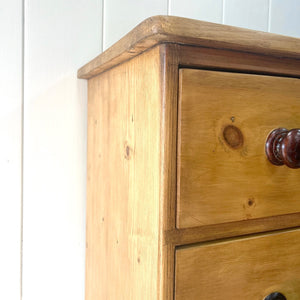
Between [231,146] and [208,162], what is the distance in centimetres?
4

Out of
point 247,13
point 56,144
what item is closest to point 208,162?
point 56,144

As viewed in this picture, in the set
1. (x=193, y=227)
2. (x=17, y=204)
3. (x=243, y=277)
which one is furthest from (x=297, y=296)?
(x=17, y=204)

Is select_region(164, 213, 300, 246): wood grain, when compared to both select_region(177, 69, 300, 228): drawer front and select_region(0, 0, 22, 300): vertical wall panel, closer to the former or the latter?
select_region(177, 69, 300, 228): drawer front

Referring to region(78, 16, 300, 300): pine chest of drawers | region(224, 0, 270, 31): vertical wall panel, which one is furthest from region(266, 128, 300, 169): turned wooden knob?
region(224, 0, 270, 31): vertical wall panel

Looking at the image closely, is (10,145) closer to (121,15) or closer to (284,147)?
(121,15)

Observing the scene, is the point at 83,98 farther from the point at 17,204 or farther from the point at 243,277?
the point at 243,277

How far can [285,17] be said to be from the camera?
1.04 m

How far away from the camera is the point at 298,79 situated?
1.58 feet

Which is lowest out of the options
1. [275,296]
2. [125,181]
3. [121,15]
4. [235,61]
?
Result: [275,296]

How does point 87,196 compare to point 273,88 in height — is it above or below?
below

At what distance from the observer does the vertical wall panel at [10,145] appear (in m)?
0.69

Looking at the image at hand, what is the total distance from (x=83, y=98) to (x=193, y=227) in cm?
46

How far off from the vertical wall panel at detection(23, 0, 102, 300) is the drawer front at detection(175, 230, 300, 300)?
410 mm

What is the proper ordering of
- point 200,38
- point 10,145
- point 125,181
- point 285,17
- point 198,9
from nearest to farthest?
1. point 200,38
2. point 125,181
3. point 10,145
4. point 198,9
5. point 285,17
